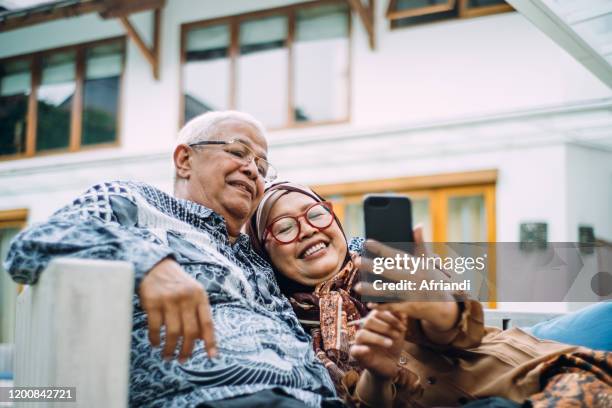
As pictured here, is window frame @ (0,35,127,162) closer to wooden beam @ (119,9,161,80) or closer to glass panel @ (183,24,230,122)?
wooden beam @ (119,9,161,80)

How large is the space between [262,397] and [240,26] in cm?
938

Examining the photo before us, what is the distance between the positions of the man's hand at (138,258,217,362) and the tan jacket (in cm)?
53

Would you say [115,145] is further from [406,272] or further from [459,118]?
[406,272]

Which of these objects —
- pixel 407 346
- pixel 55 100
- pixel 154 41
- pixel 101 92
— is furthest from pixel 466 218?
pixel 407 346

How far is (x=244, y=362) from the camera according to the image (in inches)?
70.4

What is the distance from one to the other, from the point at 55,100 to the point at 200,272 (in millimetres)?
10899

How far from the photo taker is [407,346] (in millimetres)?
1926

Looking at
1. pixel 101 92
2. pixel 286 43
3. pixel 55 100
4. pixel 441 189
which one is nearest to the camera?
pixel 441 189

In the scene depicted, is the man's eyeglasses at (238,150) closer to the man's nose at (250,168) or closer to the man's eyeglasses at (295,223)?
the man's nose at (250,168)

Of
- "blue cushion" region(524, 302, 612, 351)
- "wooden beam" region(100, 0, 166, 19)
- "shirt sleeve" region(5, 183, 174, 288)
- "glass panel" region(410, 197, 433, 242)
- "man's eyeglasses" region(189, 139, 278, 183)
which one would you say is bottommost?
"blue cushion" region(524, 302, 612, 351)

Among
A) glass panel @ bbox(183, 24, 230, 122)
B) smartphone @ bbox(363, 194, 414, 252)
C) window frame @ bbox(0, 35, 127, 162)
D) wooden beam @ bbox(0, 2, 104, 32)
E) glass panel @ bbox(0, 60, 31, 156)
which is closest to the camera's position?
smartphone @ bbox(363, 194, 414, 252)

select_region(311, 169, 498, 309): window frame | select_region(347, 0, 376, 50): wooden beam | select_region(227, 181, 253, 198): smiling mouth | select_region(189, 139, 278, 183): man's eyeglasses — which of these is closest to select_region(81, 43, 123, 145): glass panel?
select_region(347, 0, 376, 50): wooden beam

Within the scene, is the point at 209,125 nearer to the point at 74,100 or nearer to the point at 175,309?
the point at 175,309

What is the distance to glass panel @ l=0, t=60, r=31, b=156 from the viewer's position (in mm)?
12227
